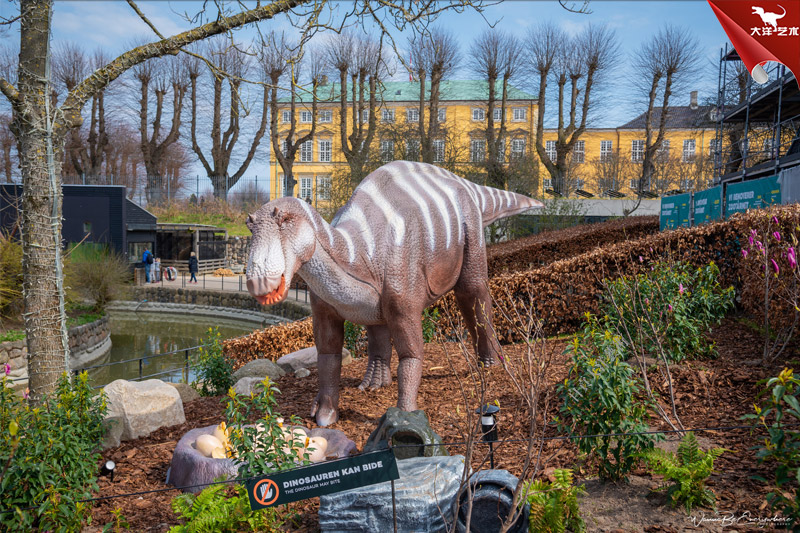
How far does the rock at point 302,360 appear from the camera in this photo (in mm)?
7906

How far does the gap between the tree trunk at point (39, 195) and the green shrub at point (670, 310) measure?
4472mm

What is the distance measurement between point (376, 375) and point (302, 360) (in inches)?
80.1

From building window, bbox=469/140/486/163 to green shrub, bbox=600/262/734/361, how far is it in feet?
56.0

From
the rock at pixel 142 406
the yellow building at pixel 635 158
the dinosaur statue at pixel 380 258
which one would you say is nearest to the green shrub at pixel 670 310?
the dinosaur statue at pixel 380 258

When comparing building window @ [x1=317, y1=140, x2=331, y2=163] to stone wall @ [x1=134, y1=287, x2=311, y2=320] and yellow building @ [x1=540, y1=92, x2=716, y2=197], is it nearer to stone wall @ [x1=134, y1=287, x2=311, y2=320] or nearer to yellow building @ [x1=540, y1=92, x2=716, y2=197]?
yellow building @ [x1=540, y1=92, x2=716, y2=197]

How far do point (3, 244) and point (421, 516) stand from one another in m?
14.7

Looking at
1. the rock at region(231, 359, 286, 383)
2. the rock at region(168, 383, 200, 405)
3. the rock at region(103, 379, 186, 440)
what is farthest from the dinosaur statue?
the rock at region(231, 359, 286, 383)

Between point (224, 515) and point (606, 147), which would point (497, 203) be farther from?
point (606, 147)

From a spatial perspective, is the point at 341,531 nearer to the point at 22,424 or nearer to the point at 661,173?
the point at 22,424

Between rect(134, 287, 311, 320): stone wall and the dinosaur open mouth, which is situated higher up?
the dinosaur open mouth

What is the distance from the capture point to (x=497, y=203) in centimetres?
609

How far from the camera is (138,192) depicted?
37.3 m

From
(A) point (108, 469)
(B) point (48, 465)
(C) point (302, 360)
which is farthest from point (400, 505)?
(C) point (302, 360)

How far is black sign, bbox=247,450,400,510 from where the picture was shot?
2.58 m
